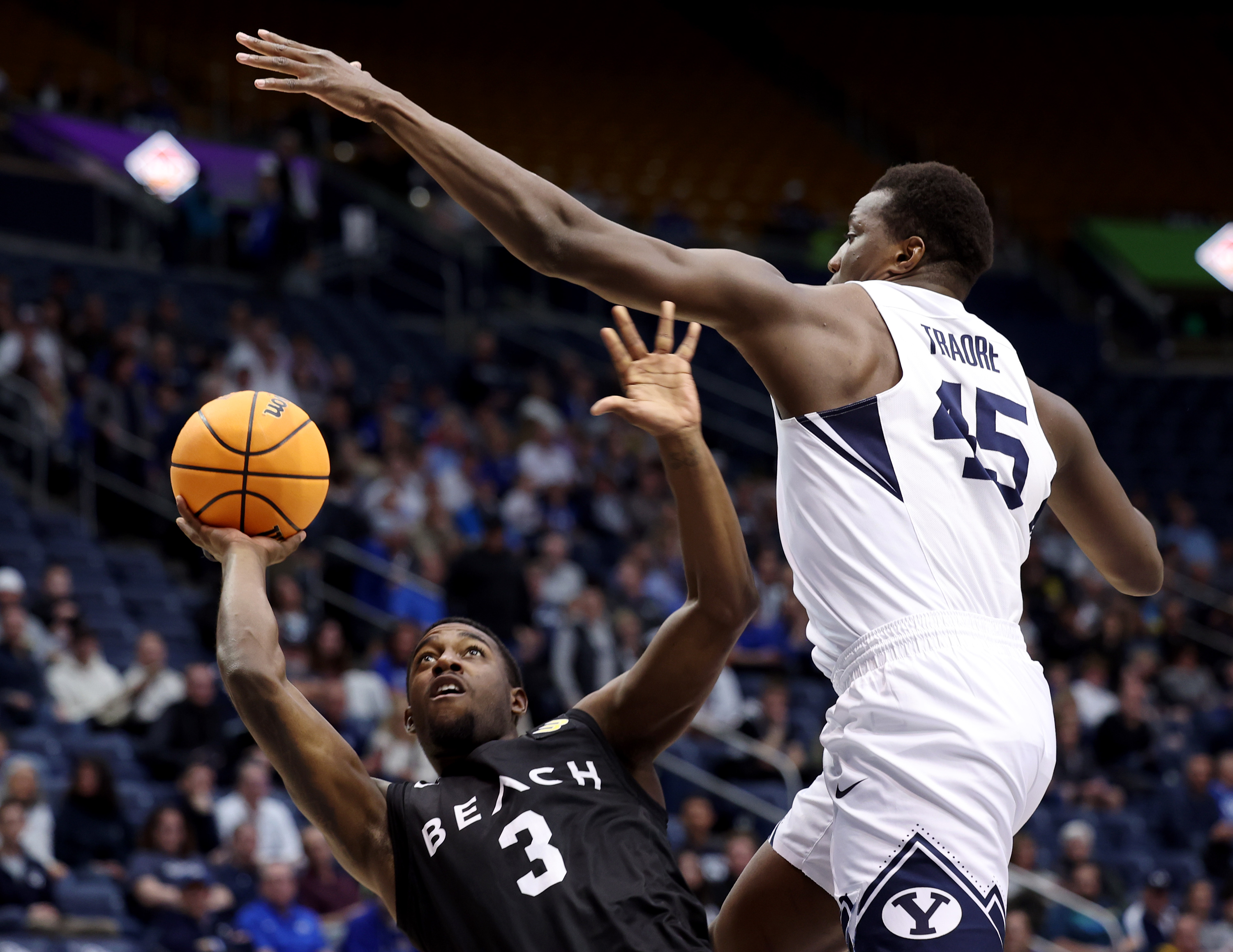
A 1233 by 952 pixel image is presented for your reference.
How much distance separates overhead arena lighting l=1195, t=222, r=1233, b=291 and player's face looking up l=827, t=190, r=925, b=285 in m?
18.5

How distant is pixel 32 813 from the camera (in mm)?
8648

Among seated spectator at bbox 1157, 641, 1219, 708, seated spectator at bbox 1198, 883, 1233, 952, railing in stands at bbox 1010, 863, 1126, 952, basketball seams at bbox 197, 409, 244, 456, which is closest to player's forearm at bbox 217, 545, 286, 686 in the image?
basketball seams at bbox 197, 409, 244, 456

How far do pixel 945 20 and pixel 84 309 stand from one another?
56.5 ft

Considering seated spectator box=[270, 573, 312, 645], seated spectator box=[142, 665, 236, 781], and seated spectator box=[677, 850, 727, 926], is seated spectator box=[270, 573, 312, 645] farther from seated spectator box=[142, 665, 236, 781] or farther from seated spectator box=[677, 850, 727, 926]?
seated spectator box=[677, 850, 727, 926]

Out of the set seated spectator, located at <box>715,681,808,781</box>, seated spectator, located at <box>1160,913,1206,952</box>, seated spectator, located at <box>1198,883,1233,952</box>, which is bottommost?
seated spectator, located at <box>1198,883,1233,952</box>

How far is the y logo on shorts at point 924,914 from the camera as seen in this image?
2.95 metres

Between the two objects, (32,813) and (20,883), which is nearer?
(20,883)

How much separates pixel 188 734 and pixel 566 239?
24.2ft

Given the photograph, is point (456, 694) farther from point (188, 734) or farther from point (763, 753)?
point (763, 753)

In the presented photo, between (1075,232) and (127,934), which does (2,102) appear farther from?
(1075,232)

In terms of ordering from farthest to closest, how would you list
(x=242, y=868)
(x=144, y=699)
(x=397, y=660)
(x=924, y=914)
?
(x=397, y=660) < (x=144, y=699) < (x=242, y=868) < (x=924, y=914)

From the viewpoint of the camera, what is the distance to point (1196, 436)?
19.2m

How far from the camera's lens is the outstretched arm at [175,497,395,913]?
3369 millimetres

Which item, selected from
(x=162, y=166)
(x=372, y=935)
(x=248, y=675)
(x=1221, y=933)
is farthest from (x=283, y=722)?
(x=162, y=166)
